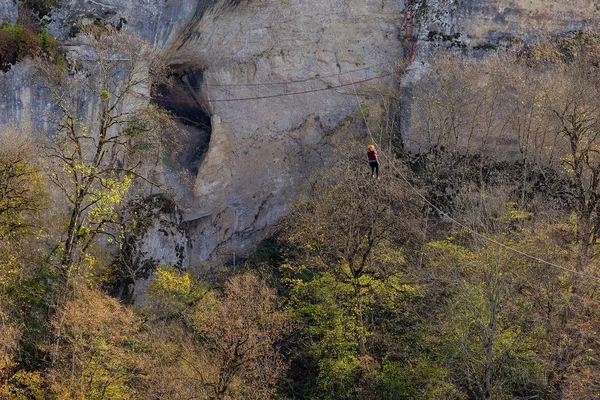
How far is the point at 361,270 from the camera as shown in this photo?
22.0 meters

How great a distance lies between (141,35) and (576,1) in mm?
18247

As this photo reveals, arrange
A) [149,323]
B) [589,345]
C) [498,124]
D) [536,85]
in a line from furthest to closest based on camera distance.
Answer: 1. [498,124]
2. [536,85]
3. [149,323]
4. [589,345]

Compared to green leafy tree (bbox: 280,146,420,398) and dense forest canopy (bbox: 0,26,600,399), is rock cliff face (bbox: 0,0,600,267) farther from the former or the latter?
green leafy tree (bbox: 280,146,420,398)

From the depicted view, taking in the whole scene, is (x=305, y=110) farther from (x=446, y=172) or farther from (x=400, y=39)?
(x=446, y=172)

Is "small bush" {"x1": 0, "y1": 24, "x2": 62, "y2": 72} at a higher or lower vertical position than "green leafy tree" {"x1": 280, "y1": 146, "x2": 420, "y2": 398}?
higher

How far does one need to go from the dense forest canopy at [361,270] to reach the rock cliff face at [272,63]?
2.18 meters

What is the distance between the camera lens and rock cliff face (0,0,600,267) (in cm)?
2991

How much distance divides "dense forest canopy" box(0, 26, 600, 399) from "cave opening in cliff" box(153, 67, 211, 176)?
2.51 metres

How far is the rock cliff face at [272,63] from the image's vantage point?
29.9m

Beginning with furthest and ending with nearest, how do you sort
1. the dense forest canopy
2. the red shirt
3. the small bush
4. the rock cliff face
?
the rock cliff face → the small bush → the red shirt → the dense forest canopy

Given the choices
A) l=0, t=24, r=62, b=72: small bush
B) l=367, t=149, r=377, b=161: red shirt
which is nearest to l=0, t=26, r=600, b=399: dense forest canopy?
l=0, t=24, r=62, b=72: small bush

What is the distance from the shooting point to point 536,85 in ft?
85.8

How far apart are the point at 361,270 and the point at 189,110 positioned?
43.6 ft

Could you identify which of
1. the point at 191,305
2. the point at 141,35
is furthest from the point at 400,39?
the point at 191,305
